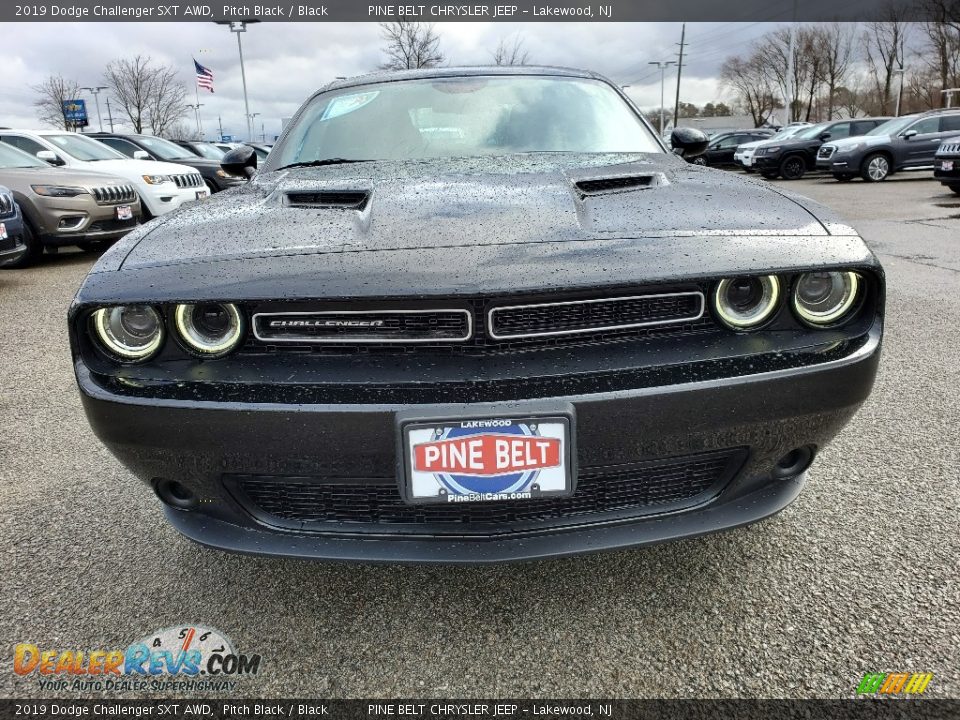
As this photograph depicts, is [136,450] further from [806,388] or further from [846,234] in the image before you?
[846,234]

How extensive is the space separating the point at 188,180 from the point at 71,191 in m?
2.19

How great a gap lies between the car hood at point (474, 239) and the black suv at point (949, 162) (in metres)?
12.0

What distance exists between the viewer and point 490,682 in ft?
4.91

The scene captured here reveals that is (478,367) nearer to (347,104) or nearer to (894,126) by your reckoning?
(347,104)

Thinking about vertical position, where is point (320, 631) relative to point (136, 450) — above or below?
below

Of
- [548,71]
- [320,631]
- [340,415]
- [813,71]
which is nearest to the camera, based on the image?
[340,415]

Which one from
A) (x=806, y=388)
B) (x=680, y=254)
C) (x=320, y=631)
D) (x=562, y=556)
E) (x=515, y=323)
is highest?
(x=680, y=254)

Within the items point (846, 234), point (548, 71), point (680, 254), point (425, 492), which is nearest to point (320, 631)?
point (425, 492)

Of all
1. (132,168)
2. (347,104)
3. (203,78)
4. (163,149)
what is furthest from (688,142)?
(203,78)

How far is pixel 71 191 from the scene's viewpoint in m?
7.41

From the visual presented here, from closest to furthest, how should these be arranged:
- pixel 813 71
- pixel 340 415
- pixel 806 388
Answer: pixel 340 415 < pixel 806 388 < pixel 813 71

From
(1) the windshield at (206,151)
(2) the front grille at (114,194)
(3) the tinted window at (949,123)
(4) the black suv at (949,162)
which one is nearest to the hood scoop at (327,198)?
(2) the front grille at (114,194)

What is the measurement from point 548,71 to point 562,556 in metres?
2.21

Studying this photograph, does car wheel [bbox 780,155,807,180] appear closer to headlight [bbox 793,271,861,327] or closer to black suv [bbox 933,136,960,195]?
black suv [bbox 933,136,960,195]
